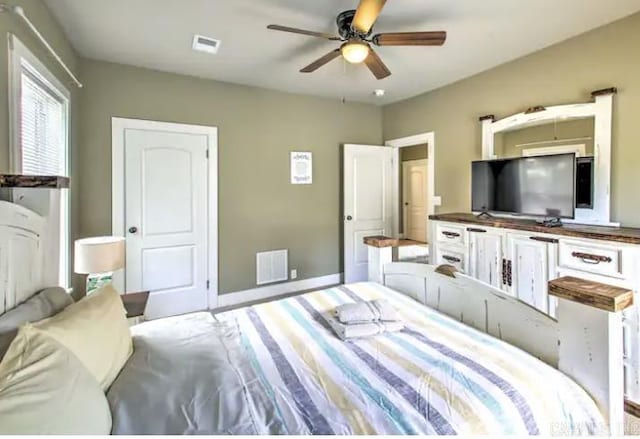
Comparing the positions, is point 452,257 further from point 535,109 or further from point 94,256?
point 94,256

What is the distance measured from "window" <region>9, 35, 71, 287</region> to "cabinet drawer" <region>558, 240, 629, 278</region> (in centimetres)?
306

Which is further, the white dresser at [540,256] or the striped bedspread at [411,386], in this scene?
the white dresser at [540,256]

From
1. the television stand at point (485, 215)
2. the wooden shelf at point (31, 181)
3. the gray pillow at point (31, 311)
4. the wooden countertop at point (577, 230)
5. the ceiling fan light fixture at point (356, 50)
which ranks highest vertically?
the ceiling fan light fixture at point (356, 50)

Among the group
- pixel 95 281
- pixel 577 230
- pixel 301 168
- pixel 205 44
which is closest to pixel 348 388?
pixel 577 230

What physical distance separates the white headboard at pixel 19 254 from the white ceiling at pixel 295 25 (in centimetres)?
164

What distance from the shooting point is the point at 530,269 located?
8.22 feet

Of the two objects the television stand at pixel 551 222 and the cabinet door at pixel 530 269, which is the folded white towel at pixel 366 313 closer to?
the cabinet door at pixel 530 269

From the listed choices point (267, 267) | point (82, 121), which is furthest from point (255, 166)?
point (82, 121)

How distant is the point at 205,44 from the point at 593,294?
9.92 ft

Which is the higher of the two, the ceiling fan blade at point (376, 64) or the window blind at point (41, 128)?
the ceiling fan blade at point (376, 64)

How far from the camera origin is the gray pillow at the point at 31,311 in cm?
104

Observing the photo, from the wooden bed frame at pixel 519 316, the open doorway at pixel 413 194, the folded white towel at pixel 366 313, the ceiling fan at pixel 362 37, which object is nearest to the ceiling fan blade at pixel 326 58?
the ceiling fan at pixel 362 37

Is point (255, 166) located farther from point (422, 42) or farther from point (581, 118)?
point (581, 118)

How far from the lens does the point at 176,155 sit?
344cm
